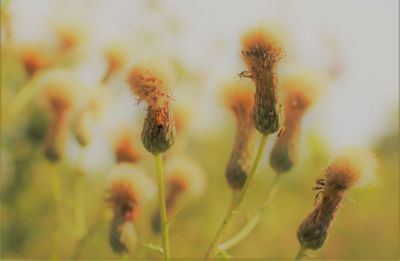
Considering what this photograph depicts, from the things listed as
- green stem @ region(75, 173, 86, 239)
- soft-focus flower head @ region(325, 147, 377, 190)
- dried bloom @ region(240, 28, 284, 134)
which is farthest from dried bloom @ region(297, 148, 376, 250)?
green stem @ region(75, 173, 86, 239)

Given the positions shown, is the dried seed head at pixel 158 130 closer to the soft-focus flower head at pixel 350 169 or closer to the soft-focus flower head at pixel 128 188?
the soft-focus flower head at pixel 350 169

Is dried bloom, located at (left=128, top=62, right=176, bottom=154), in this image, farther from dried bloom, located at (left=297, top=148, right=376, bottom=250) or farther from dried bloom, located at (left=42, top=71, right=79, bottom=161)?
dried bloom, located at (left=42, top=71, right=79, bottom=161)

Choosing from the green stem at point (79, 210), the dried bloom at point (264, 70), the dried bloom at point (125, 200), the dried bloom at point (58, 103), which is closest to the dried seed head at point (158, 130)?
the dried bloom at point (264, 70)

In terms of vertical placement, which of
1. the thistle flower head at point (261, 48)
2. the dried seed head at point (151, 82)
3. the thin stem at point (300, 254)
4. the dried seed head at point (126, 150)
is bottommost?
the thin stem at point (300, 254)

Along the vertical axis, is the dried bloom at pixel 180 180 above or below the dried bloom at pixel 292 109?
below

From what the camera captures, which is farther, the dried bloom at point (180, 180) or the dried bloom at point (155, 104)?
the dried bloom at point (180, 180)

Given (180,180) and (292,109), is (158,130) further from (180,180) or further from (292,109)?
(180,180)

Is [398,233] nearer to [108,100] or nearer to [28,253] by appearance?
[28,253]

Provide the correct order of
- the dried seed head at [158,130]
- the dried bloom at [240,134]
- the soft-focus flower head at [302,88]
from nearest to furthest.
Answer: the dried seed head at [158,130], the dried bloom at [240,134], the soft-focus flower head at [302,88]

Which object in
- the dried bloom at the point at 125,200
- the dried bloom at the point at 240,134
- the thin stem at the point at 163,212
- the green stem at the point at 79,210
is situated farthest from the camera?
the green stem at the point at 79,210
